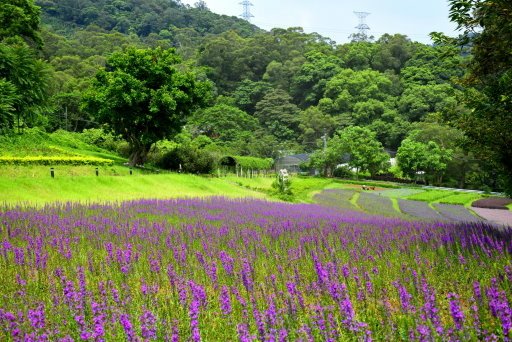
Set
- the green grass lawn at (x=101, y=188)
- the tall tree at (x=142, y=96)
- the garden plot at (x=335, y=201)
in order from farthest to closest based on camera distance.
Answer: the tall tree at (x=142, y=96), the garden plot at (x=335, y=201), the green grass lawn at (x=101, y=188)

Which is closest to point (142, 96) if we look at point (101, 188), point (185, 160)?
point (185, 160)

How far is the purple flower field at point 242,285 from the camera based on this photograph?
352 cm

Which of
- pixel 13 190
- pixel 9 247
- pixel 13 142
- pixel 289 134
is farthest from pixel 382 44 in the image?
pixel 9 247

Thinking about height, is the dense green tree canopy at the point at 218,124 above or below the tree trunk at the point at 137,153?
above

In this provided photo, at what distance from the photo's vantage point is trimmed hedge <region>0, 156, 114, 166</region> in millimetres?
23500

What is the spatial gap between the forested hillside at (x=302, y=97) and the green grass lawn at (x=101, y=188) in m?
8.28

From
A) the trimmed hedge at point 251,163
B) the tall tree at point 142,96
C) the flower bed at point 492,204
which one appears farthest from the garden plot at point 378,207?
the trimmed hedge at point 251,163

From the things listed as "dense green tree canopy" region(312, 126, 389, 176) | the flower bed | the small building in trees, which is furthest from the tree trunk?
the small building in trees

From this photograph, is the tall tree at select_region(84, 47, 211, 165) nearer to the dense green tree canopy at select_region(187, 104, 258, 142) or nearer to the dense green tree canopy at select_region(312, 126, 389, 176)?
the dense green tree canopy at select_region(312, 126, 389, 176)

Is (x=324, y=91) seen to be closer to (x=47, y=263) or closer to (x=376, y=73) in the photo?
(x=376, y=73)

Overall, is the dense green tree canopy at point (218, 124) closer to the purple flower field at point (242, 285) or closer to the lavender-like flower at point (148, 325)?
the purple flower field at point (242, 285)

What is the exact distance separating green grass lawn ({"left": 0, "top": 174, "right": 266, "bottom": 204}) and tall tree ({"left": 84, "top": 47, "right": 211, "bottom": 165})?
6094 mm

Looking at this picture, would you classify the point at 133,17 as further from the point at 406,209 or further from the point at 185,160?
the point at 406,209

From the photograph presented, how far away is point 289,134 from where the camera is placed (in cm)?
8512
